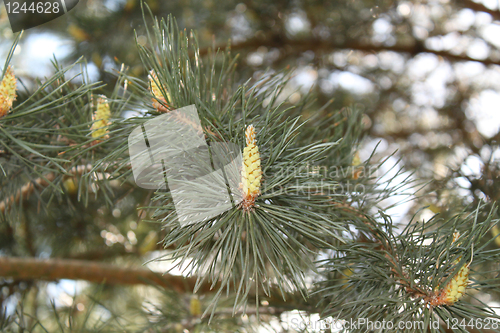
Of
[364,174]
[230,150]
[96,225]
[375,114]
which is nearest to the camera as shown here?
[230,150]

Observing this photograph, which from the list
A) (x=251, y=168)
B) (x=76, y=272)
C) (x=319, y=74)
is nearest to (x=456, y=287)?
(x=251, y=168)

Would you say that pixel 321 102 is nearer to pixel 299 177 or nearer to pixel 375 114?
pixel 375 114

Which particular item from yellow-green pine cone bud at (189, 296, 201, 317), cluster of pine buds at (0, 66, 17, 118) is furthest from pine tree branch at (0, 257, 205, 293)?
cluster of pine buds at (0, 66, 17, 118)

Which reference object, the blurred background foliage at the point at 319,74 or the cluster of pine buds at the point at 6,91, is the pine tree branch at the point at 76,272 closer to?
the blurred background foliage at the point at 319,74

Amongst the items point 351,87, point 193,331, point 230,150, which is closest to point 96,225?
point 193,331

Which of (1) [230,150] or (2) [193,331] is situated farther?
(2) [193,331]

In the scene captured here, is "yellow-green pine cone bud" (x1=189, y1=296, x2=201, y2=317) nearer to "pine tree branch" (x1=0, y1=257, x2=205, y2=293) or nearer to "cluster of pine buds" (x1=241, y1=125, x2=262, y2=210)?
"pine tree branch" (x1=0, y1=257, x2=205, y2=293)

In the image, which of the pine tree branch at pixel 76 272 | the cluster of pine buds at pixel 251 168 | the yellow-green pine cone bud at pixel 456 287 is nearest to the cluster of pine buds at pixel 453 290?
the yellow-green pine cone bud at pixel 456 287
